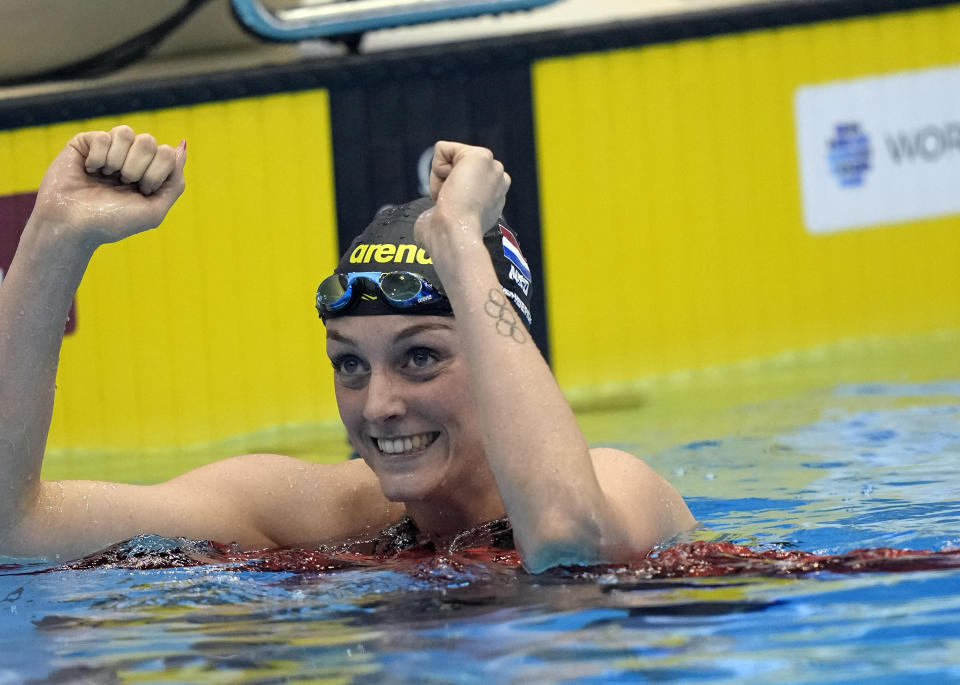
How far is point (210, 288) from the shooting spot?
6363 mm

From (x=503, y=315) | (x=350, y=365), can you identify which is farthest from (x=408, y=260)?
(x=503, y=315)

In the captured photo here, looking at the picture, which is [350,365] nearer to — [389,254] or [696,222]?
[389,254]

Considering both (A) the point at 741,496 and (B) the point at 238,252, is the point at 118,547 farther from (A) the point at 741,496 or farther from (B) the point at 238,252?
(B) the point at 238,252

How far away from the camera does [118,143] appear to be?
8.73 feet

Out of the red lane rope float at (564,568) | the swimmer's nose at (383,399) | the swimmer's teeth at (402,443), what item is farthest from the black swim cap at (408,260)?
the red lane rope float at (564,568)

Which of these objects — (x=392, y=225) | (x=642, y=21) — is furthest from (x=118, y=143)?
(x=642, y=21)

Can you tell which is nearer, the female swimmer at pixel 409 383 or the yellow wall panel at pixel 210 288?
the female swimmer at pixel 409 383

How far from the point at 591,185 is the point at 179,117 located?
1.99 metres

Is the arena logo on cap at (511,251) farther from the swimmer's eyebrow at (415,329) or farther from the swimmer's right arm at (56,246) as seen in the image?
the swimmer's right arm at (56,246)

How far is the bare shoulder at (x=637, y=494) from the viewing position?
2.76 metres

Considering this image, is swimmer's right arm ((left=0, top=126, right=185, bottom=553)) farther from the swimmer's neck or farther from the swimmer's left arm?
the swimmer's neck

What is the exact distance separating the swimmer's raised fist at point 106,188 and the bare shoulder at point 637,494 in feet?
3.46

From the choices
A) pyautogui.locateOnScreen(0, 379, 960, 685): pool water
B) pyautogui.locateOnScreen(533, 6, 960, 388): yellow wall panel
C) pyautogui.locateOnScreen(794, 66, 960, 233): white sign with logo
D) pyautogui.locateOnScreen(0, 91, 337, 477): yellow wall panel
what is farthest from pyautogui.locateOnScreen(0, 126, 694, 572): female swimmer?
pyautogui.locateOnScreen(794, 66, 960, 233): white sign with logo

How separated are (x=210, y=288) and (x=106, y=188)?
3.69m
